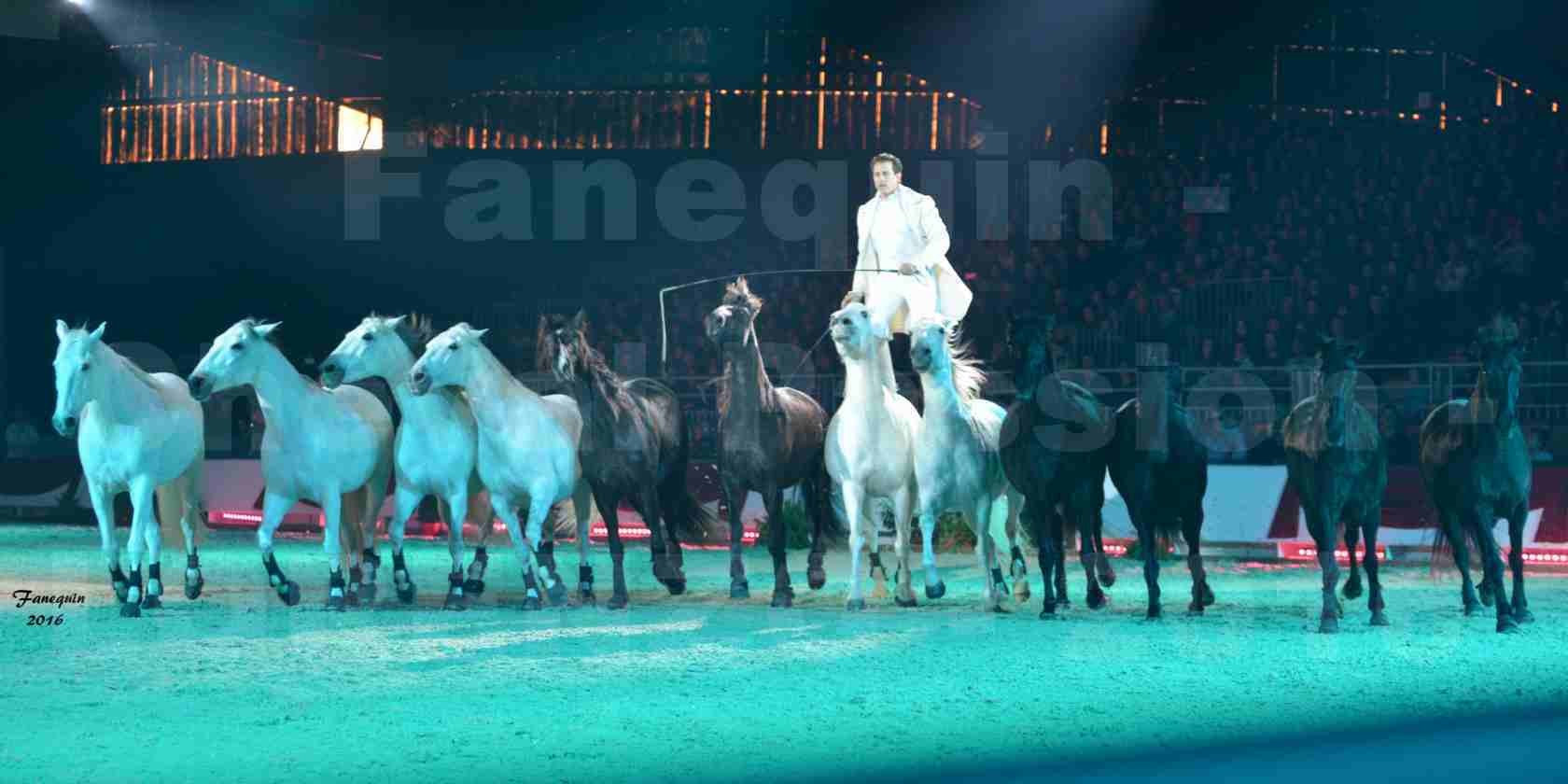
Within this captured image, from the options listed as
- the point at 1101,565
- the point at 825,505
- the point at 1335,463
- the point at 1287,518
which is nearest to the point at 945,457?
the point at 1101,565

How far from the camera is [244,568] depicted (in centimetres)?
1620

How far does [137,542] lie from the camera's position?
39.5ft

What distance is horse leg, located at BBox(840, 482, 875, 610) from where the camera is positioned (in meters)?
12.4

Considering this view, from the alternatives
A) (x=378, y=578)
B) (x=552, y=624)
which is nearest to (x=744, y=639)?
(x=552, y=624)

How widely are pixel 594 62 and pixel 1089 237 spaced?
25.3 ft

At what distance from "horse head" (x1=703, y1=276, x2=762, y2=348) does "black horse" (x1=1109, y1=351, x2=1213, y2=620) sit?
8.83 ft

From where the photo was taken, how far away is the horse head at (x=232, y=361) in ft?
38.8

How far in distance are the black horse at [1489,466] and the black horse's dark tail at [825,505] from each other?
4.47m

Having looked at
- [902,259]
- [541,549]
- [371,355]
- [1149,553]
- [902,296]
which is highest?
[902,259]

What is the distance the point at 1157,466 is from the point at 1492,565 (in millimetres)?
2246

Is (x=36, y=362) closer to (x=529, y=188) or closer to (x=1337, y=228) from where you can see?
(x=529, y=188)

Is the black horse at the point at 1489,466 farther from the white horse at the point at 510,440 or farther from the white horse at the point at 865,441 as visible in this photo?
the white horse at the point at 510,440

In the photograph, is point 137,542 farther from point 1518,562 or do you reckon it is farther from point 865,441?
point 1518,562

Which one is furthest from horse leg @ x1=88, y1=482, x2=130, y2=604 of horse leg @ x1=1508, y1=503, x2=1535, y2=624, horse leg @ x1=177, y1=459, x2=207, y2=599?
horse leg @ x1=1508, y1=503, x2=1535, y2=624
